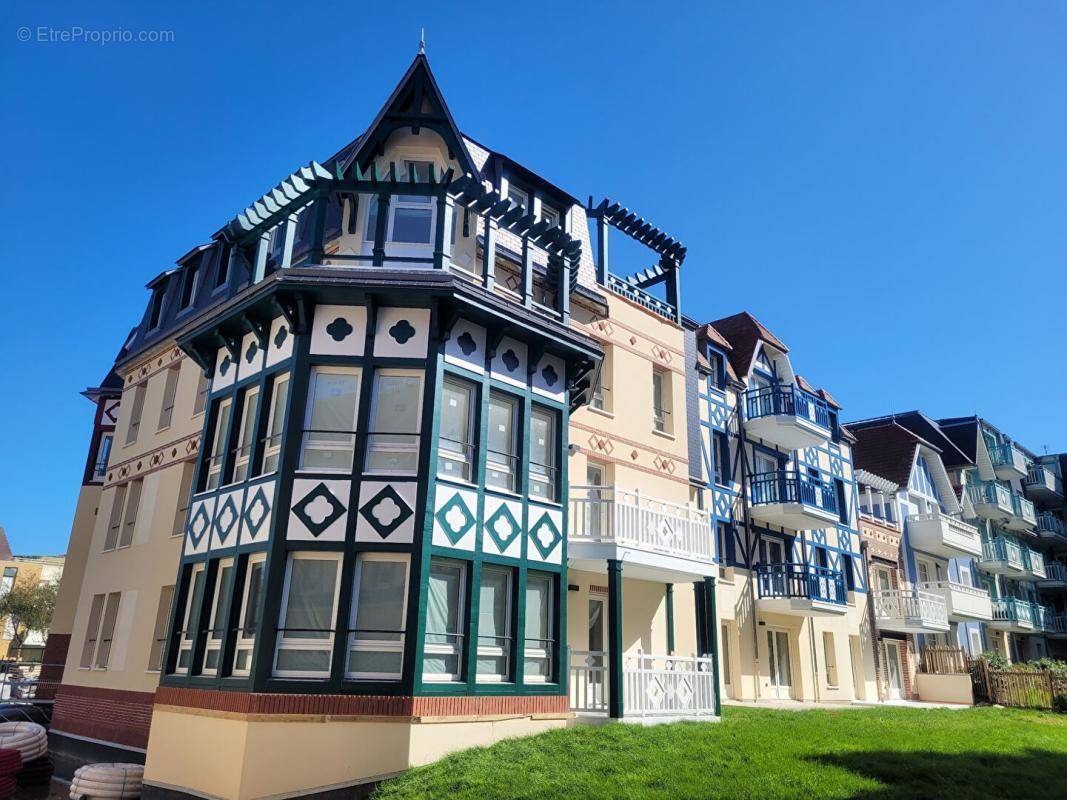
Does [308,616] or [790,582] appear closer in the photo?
[308,616]

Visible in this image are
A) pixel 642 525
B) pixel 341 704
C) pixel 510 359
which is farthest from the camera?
pixel 642 525

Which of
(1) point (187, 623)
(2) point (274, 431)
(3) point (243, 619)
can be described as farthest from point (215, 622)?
(2) point (274, 431)

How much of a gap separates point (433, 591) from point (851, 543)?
21555 millimetres

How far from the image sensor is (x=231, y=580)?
481 inches

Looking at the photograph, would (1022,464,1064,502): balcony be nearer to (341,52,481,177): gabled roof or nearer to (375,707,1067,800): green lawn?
(375,707,1067,800): green lawn

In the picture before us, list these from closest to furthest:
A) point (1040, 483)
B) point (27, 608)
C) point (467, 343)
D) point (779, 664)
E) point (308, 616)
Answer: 1. point (308, 616)
2. point (467, 343)
3. point (779, 664)
4. point (1040, 483)
5. point (27, 608)

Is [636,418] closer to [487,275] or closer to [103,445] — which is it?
[487,275]

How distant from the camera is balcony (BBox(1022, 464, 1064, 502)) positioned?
47331 millimetres

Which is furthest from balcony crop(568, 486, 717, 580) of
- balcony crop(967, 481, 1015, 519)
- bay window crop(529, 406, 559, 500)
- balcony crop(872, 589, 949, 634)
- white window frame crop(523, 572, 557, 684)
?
balcony crop(967, 481, 1015, 519)

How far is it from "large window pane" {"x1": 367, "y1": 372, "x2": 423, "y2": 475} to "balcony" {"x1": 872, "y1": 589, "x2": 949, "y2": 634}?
22880 mm

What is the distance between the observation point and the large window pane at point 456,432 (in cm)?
1279

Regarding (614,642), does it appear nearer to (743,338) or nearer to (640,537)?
(640,537)

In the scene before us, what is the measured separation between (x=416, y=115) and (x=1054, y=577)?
4729cm

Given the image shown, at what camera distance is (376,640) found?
11.5 m
